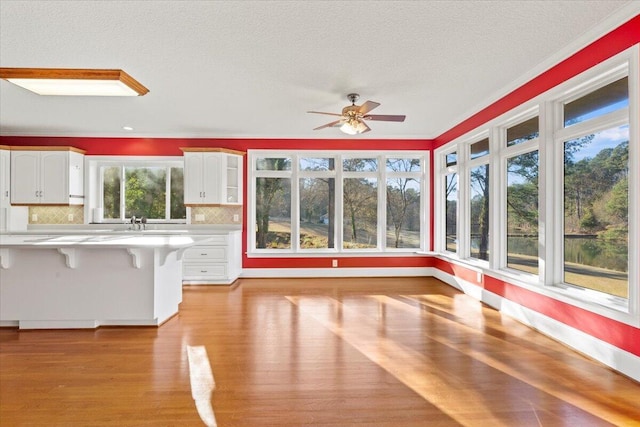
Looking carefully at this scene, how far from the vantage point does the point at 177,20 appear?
2.53 m

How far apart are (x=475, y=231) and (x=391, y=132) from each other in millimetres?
2249

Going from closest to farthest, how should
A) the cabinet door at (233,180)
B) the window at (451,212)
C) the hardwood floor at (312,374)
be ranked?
the hardwood floor at (312,374)
the window at (451,212)
the cabinet door at (233,180)

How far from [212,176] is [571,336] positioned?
521 cm

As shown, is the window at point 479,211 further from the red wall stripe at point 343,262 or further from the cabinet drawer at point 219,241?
the cabinet drawer at point 219,241

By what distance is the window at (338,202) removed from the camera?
6.30 m

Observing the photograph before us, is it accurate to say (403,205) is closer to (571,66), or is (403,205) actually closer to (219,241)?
(219,241)

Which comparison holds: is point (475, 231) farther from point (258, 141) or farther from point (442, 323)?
point (258, 141)

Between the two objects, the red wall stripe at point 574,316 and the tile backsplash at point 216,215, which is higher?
the tile backsplash at point 216,215

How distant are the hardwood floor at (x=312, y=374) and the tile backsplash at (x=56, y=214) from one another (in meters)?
3.19

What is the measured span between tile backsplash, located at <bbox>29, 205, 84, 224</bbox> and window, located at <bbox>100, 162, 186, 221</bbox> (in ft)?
1.32

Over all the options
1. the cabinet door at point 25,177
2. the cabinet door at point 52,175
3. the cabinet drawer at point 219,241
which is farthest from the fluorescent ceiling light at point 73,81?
the cabinet door at point 25,177

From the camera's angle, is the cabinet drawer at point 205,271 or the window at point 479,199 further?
the cabinet drawer at point 205,271

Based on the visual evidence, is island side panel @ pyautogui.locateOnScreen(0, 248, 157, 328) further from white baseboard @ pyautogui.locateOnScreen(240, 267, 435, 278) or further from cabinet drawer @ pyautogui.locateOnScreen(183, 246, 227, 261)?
white baseboard @ pyautogui.locateOnScreen(240, 267, 435, 278)

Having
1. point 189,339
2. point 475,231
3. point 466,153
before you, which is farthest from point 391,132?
point 189,339
